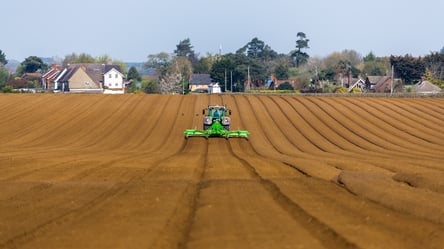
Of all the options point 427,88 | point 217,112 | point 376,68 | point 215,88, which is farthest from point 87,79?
point 217,112

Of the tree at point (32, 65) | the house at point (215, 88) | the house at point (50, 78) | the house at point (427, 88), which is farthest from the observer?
the tree at point (32, 65)

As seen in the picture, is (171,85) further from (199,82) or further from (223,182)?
(223,182)

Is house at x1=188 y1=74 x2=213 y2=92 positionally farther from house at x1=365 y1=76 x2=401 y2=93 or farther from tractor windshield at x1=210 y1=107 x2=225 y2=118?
tractor windshield at x1=210 y1=107 x2=225 y2=118

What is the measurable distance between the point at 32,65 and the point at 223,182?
583 ft

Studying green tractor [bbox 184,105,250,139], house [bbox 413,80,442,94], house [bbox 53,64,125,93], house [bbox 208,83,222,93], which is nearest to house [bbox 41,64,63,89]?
house [bbox 53,64,125,93]

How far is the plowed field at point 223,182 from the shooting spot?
11625 millimetres

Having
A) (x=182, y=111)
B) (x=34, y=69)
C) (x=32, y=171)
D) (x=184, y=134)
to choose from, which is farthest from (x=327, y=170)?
(x=34, y=69)

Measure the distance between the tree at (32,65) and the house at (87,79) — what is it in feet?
133

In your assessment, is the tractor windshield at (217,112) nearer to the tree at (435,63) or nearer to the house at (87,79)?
the tree at (435,63)

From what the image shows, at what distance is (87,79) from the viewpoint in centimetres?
14412

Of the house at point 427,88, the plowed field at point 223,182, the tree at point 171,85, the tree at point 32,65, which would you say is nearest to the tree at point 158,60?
the tree at point 32,65

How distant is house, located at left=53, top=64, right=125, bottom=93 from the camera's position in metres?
143

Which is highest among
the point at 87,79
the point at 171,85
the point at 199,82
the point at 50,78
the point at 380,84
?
→ the point at 50,78

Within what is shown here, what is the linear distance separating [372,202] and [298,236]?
4.84m
